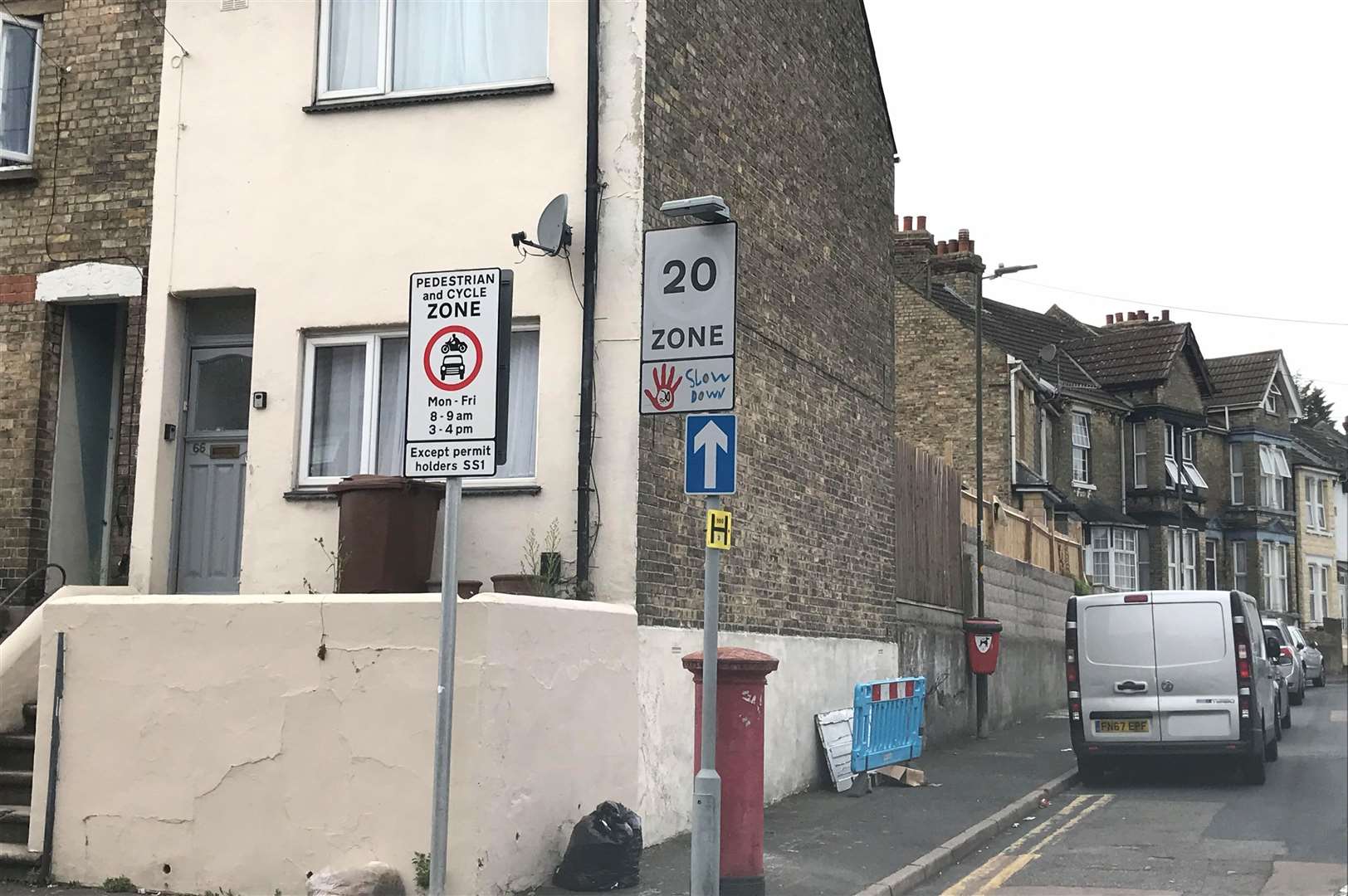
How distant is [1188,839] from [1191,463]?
40108 mm

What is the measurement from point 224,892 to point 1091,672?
9384 millimetres

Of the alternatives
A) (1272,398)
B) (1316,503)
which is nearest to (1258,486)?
(1272,398)

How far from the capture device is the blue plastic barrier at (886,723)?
14562 mm

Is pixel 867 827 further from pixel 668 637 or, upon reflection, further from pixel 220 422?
pixel 220 422

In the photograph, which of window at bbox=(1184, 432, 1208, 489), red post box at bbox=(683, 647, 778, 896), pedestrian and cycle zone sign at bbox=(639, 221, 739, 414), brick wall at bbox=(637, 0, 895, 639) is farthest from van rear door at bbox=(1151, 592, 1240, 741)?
window at bbox=(1184, 432, 1208, 489)

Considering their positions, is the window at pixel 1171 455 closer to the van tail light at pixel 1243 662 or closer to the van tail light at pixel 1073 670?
the van tail light at pixel 1073 670

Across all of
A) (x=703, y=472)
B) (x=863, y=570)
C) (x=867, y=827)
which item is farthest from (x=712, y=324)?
(x=863, y=570)

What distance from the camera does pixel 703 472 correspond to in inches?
315

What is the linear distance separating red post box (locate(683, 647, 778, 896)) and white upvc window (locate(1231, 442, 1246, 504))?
47157 millimetres

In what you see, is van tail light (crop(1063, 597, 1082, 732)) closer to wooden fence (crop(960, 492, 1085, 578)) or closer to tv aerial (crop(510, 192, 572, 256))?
wooden fence (crop(960, 492, 1085, 578))

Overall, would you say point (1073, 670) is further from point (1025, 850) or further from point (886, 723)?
point (1025, 850)

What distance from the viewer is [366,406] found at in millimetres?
11258

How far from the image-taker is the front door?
38.8 ft

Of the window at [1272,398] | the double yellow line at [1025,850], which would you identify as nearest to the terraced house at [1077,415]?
the window at [1272,398]
